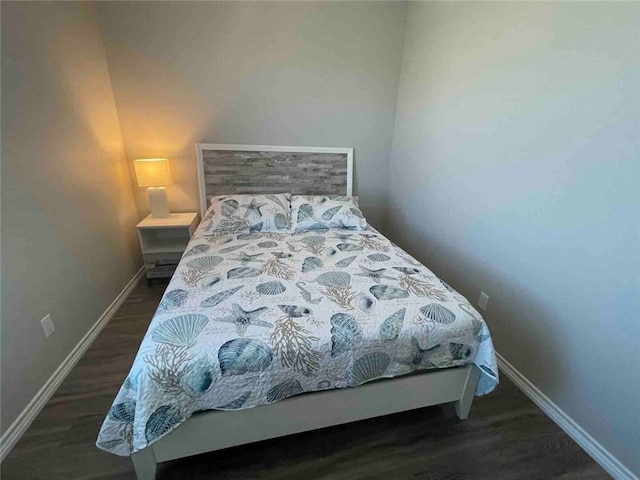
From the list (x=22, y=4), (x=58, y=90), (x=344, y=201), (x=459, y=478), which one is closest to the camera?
(x=459, y=478)

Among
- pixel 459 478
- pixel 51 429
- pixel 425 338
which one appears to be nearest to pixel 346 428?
pixel 459 478

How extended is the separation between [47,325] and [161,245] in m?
1.16

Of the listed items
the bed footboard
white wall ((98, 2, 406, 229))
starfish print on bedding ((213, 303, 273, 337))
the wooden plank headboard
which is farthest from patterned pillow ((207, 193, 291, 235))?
the bed footboard

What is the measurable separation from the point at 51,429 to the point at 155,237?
1.70 meters

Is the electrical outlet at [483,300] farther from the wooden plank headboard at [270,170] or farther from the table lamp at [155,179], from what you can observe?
the table lamp at [155,179]

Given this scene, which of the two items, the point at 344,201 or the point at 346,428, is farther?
the point at 344,201

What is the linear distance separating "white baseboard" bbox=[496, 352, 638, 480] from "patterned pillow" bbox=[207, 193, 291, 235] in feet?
5.99

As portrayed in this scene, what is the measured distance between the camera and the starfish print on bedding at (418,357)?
1.28m

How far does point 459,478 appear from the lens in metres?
1.28

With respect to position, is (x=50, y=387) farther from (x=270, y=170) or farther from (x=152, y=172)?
(x=270, y=170)

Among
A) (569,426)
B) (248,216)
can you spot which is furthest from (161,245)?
(569,426)

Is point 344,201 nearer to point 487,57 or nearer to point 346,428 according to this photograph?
point 487,57

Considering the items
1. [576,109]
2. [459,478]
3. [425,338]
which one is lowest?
[459,478]

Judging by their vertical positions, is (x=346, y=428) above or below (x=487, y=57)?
below
